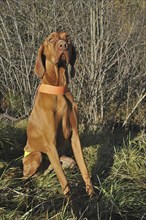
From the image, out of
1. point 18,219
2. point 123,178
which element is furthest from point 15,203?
point 123,178

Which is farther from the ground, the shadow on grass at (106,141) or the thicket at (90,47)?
the thicket at (90,47)

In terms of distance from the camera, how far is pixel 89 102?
18.7 ft

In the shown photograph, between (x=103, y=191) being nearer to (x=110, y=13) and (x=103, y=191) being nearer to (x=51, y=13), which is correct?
(x=110, y=13)

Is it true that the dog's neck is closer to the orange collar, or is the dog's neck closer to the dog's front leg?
the orange collar

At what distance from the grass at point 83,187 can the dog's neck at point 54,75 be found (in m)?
0.95

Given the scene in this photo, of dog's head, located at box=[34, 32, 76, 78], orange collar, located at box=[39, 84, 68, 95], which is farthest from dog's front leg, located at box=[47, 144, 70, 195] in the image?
dog's head, located at box=[34, 32, 76, 78]

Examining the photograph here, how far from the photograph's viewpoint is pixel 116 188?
3.76 meters

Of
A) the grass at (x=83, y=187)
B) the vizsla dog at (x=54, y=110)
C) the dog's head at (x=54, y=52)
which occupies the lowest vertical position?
the grass at (x=83, y=187)

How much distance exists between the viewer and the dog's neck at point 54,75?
146 inches

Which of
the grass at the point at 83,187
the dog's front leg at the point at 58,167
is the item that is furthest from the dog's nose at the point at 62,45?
the grass at the point at 83,187

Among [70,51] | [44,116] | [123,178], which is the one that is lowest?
[123,178]

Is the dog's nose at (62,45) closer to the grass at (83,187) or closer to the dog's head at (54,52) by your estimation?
the dog's head at (54,52)

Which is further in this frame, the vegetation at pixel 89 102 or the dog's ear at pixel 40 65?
the dog's ear at pixel 40 65

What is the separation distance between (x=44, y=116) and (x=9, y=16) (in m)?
3.00
